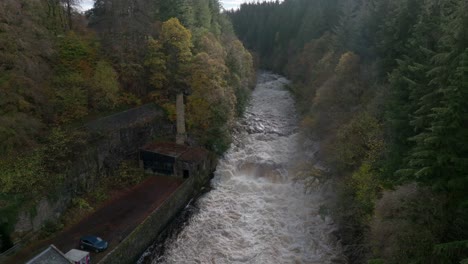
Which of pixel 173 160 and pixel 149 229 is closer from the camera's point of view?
pixel 149 229

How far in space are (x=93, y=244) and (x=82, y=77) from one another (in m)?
15.5

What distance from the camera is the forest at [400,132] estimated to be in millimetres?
13188

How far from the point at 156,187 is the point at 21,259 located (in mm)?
10621

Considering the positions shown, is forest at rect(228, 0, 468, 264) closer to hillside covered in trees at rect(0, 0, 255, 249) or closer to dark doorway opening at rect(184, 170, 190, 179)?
dark doorway opening at rect(184, 170, 190, 179)

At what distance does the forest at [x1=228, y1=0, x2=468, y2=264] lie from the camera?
13.2m

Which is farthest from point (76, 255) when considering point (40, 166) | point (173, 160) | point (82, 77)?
point (82, 77)

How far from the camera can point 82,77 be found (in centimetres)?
2855

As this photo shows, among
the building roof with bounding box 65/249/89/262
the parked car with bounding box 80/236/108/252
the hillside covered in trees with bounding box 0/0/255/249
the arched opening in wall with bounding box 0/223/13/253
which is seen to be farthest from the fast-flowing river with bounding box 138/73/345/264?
the arched opening in wall with bounding box 0/223/13/253

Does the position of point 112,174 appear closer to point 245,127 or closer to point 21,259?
point 21,259

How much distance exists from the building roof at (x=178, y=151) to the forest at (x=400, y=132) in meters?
11.3

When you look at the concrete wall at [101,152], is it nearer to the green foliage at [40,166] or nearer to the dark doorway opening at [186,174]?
the green foliage at [40,166]

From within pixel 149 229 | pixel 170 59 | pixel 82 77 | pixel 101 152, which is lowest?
pixel 149 229

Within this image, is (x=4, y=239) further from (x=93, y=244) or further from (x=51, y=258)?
(x=93, y=244)

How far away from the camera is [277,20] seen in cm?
10225
